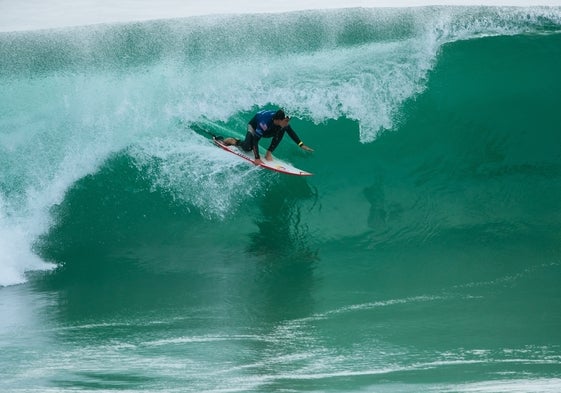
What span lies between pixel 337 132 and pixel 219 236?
285cm

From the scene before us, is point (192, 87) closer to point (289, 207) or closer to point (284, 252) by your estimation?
point (289, 207)

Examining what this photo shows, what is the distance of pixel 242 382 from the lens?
7141 millimetres

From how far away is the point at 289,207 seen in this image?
1173 cm

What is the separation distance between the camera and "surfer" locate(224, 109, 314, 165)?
10.6m

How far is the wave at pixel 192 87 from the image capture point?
12.0m

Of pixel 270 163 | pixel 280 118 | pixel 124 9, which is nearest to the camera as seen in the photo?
pixel 280 118

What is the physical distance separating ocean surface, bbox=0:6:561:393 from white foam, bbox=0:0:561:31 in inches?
12.5

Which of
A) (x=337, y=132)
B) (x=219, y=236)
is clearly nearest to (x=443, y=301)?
(x=219, y=236)

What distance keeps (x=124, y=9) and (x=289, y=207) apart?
663cm

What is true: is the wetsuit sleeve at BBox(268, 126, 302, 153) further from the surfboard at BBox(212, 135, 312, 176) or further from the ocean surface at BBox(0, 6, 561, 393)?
the ocean surface at BBox(0, 6, 561, 393)

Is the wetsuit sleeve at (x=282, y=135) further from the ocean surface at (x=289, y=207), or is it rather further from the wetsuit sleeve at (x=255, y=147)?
the ocean surface at (x=289, y=207)

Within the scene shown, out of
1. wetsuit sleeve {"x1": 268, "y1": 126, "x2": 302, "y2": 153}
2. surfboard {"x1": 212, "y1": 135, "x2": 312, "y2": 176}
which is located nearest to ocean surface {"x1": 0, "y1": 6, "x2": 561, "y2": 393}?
surfboard {"x1": 212, "y1": 135, "x2": 312, "y2": 176}

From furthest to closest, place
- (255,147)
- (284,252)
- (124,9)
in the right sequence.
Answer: (124,9) < (255,147) < (284,252)

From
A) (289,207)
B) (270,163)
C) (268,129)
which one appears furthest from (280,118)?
(289,207)
